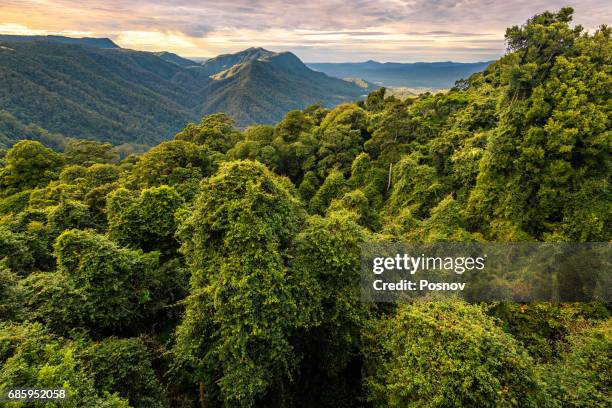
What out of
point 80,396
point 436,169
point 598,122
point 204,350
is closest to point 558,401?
point 204,350

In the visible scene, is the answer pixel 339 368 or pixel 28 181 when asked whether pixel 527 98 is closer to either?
pixel 339 368

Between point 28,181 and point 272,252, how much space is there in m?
47.5

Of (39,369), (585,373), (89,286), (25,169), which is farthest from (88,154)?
(585,373)

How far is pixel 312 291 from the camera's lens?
13.2 metres

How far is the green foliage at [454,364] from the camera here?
29.4 ft

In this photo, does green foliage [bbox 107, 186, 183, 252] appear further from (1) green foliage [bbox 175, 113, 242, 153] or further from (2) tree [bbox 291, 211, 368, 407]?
(1) green foliage [bbox 175, 113, 242, 153]

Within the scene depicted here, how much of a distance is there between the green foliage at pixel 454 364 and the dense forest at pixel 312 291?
2.2 inches

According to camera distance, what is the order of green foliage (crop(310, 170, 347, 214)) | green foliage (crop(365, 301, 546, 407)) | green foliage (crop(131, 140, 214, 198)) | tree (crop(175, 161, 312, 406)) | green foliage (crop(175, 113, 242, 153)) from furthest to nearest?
green foliage (crop(175, 113, 242, 153))
green foliage (crop(310, 170, 347, 214))
green foliage (crop(131, 140, 214, 198))
tree (crop(175, 161, 312, 406))
green foliage (crop(365, 301, 546, 407))

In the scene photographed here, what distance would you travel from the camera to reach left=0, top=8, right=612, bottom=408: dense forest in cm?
983

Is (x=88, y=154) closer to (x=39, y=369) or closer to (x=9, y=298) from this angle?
(x=9, y=298)

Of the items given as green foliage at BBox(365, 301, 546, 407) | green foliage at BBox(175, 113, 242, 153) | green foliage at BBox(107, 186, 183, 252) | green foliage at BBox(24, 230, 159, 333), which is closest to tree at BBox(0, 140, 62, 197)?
green foliage at BBox(175, 113, 242, 153)

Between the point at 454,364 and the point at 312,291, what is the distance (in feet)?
18.9

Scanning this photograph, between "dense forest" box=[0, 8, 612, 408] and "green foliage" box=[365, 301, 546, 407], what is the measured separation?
6cm

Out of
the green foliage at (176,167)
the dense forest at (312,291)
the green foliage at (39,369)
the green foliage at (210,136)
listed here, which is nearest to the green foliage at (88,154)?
the green foliage at (210,136)
